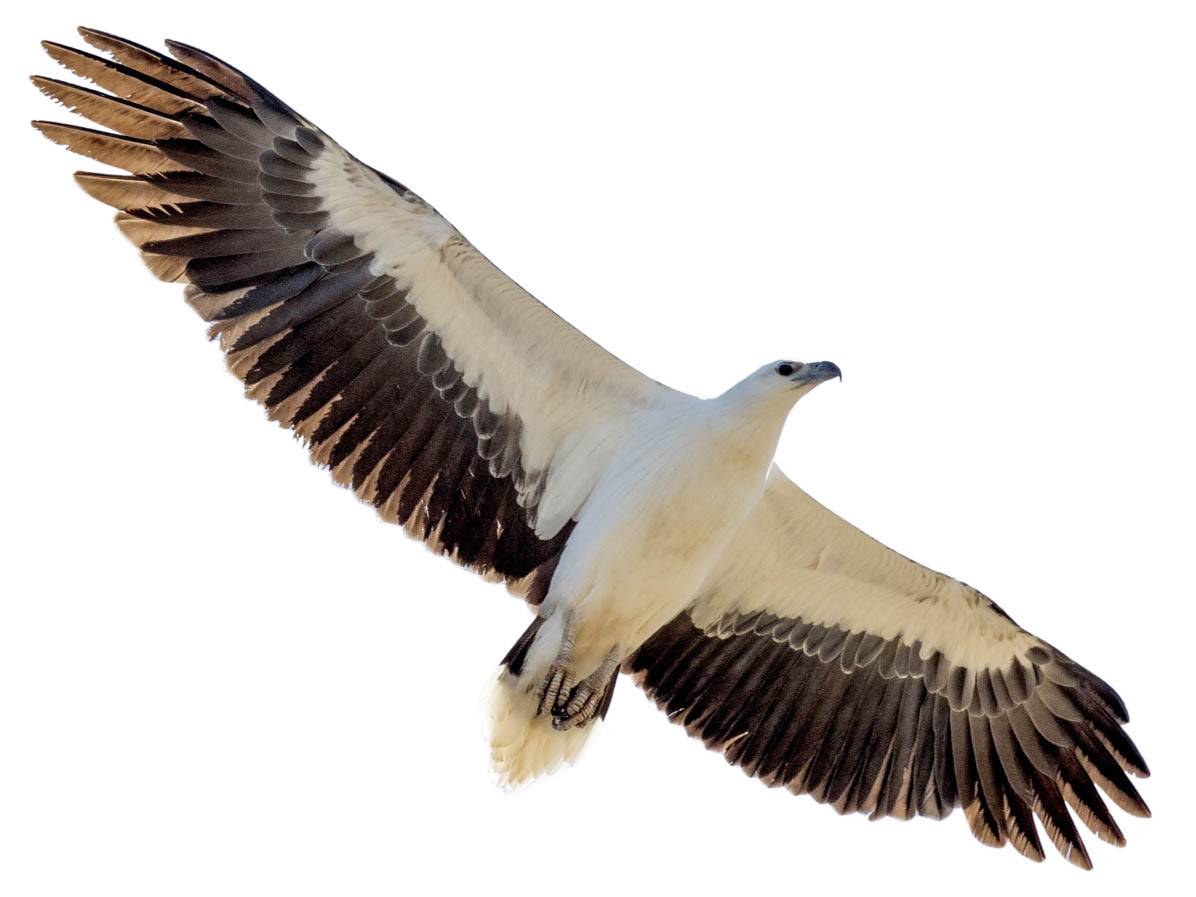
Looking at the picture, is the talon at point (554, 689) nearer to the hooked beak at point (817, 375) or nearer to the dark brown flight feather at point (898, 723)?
the dark brown flight feather at point (898, 723)

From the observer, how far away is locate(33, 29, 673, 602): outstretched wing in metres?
10.7

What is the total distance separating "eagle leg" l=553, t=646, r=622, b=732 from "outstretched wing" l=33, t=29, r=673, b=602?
0.54 m

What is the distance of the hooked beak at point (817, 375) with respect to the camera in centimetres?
1104

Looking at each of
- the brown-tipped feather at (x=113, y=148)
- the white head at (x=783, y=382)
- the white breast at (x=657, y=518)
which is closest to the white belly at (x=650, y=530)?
the white breast at (x=657, y=518)

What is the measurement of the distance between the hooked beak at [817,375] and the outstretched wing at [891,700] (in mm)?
1436

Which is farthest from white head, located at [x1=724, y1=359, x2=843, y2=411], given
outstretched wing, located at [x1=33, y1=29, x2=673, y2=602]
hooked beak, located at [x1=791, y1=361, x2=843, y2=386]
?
outstretched wing, located at [x1=33, y1=29, x2=673, y2=602]

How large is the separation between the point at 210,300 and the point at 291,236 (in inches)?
22.2

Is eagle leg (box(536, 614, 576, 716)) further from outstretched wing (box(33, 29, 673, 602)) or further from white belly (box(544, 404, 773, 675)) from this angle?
outstretched wing (box(33, 29, 673, 602))

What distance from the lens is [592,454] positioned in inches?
455

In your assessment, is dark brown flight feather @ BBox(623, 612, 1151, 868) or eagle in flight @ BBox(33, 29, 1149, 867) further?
dark brown flight feather @ BBox(623, 612, 1151, 868)

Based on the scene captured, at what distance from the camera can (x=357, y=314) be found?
36.6ft

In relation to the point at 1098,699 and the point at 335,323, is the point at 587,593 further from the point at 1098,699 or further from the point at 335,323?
the point at 1098,699

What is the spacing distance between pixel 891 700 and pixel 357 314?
13.3 feet

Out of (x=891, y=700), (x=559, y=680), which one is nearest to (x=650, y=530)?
(x=559, y=680)
